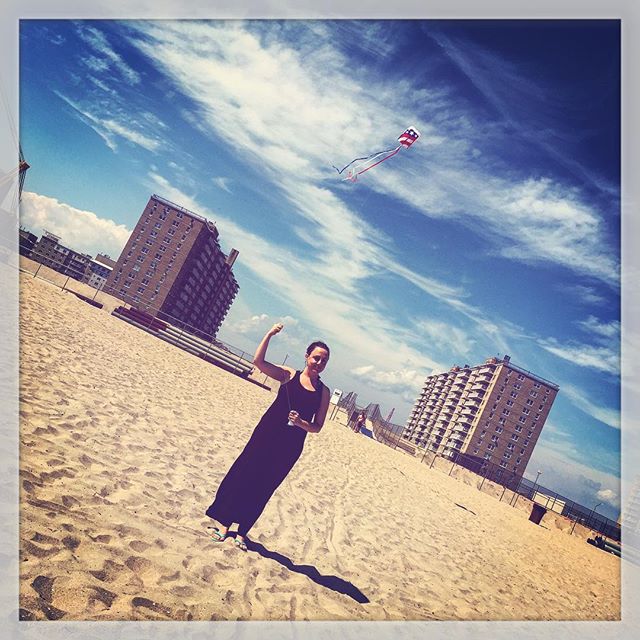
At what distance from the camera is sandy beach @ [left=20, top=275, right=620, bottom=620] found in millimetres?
2990

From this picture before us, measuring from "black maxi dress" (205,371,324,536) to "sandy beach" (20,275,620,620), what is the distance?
2.42 ft

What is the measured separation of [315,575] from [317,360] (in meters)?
2.61

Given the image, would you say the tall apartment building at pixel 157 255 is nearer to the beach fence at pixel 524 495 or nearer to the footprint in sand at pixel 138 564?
the beach fence at pixel 524 495

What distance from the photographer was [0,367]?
5.91 metres

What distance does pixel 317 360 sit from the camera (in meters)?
3.96

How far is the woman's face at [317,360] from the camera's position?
3.96 m

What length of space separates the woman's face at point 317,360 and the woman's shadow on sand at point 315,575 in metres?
2.25

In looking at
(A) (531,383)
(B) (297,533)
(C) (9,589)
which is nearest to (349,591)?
(B) (297,533)

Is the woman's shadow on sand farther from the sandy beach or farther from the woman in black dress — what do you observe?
the woman in black dress

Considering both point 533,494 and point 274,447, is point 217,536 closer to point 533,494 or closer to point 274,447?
point 274,447

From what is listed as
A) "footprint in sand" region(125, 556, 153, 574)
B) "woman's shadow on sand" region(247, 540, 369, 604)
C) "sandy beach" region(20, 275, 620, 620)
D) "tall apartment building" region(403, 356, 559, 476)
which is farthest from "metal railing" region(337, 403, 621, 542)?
"tall apartment building" region(403, 356, 559, 476)

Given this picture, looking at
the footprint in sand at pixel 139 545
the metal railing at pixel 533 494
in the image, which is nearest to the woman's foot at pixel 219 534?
the footprint in sand at pixel 139 545

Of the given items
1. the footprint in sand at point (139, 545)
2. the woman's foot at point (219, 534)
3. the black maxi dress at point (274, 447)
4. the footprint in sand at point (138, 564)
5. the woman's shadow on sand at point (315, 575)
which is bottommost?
the footprint in sand at point (139, 545)

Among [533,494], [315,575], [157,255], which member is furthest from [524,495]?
[157,255]
